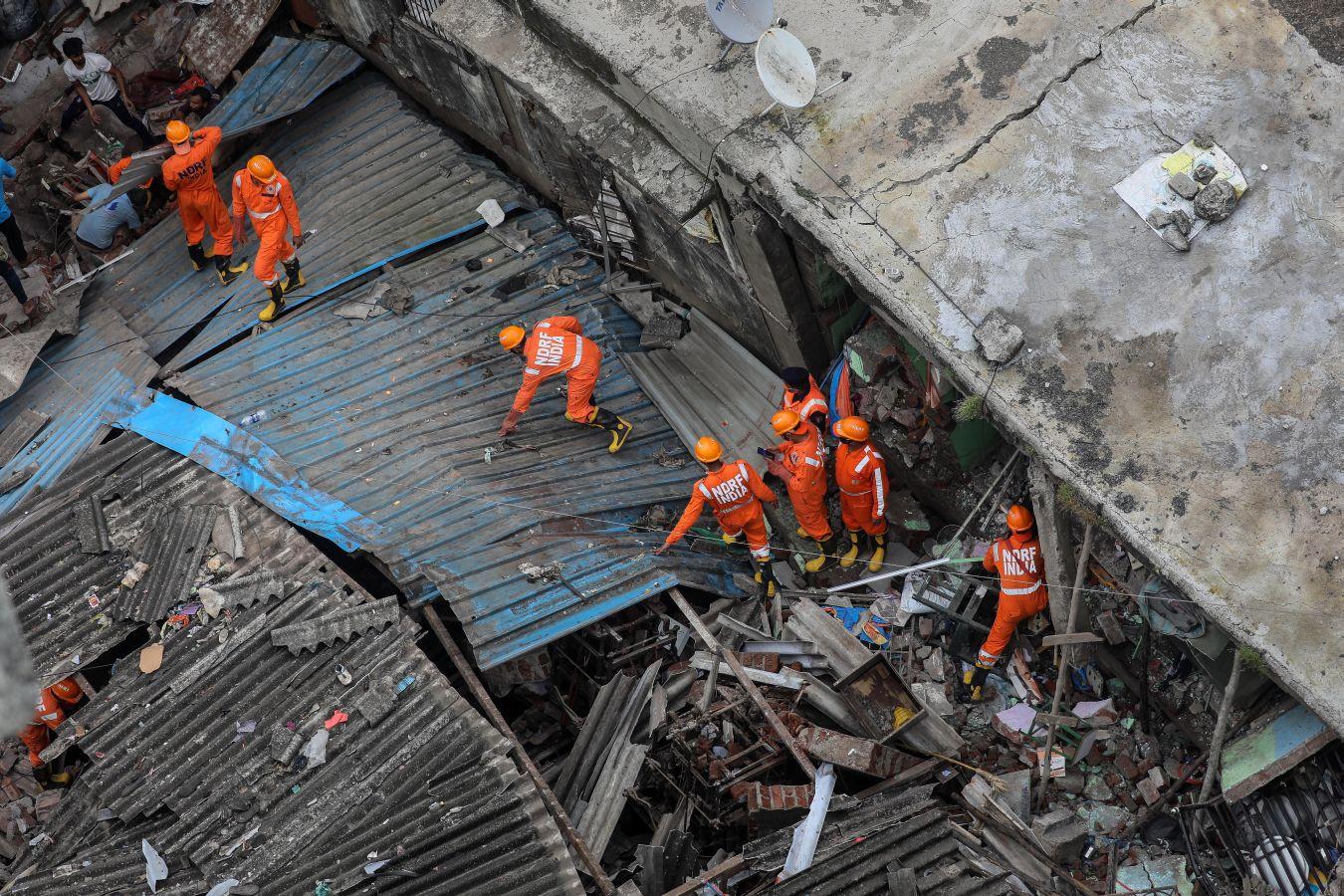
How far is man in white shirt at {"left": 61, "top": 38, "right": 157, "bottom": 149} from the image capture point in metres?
13.1

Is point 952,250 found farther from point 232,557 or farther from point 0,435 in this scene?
point 0,435

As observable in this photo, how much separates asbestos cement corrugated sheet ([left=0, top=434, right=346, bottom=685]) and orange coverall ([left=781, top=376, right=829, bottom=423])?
143 inches

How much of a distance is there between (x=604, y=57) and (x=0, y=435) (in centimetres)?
589

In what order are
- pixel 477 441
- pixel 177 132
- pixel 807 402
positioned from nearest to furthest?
pixel 807 402 → pixel 477 441 → pixel 177 132

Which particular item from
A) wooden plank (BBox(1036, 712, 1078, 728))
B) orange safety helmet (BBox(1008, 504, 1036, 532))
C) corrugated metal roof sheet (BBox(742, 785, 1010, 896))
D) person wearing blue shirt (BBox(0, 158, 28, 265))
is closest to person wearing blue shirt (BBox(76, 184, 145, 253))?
person wearing blue shirt (BBox(0, 158, 28, 265))

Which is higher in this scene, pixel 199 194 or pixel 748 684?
pixel 199 194

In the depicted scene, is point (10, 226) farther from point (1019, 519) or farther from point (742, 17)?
point (1019, 519)

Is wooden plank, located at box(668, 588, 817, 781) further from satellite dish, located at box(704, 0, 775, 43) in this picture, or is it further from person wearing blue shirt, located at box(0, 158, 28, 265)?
person wearing blue shirt, located at box(0, 158, 28, 265)

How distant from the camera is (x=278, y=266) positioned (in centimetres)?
1166

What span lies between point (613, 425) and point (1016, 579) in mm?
3351

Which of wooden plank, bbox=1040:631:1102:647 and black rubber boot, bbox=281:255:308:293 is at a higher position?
black rubber boot, bbox=281:255:308:293

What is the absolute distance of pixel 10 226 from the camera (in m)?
12.8

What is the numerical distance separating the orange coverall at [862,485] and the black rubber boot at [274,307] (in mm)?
5000

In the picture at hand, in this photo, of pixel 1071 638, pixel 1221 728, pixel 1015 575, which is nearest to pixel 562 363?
pixel 1015 575
